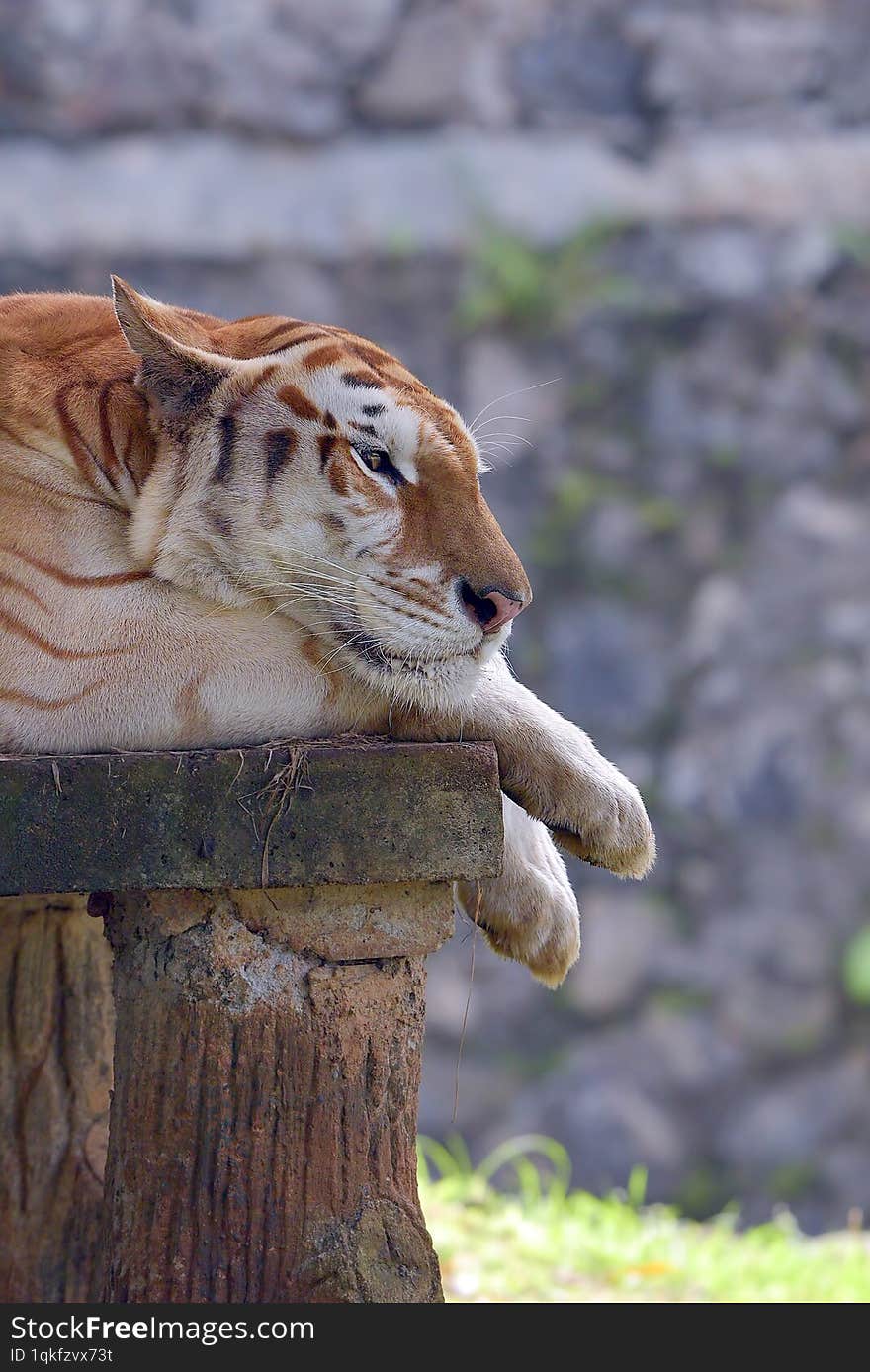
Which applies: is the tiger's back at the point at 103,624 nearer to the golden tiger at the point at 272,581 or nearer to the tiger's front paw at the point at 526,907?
the golden tiger at the point at 272,581

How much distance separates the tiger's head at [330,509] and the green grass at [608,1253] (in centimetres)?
154

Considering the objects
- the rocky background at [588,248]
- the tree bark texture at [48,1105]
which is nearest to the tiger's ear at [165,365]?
the tree bark texture at [48,1105]

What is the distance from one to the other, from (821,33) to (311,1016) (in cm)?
408

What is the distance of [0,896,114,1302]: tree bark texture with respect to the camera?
7.61 ft

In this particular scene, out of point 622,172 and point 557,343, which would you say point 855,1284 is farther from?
point 622,172

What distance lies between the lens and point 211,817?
170 centimetres

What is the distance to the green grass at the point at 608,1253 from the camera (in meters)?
2.90

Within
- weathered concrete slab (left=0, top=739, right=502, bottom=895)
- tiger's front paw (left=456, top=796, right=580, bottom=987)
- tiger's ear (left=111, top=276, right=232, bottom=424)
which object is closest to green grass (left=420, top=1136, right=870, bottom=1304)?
tiger's front paw (left=456, top=796, right=580, bottom=987)

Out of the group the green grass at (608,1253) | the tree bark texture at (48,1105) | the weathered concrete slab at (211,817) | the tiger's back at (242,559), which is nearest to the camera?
the weathered concrete slab at (211,817)

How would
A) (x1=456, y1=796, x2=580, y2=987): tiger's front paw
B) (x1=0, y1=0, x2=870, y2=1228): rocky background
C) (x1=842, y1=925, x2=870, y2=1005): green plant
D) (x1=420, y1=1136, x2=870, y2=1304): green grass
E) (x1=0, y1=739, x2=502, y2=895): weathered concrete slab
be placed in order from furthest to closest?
(x1=0, y1=0, x2=870, y2=1228): rocky background < (x1=842, y1=925, x2=870, y2=1005): green plant < (x1=420, y1=1136, x2=870, y2=1304): green grass < (x1=456, y1=796, x2=580, y2=987): tiger's front paw < (x1=0, y1=739, x2=502, y2=895): weathered concrete slab

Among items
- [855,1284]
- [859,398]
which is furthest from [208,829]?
[859,398]

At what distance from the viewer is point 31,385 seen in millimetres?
1978

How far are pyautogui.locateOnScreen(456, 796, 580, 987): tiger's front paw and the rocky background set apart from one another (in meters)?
2.55

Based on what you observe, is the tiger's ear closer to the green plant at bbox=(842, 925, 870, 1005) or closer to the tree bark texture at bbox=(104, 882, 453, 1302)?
the tree bark texture at bbox=(104, 882, 453, 1302)
